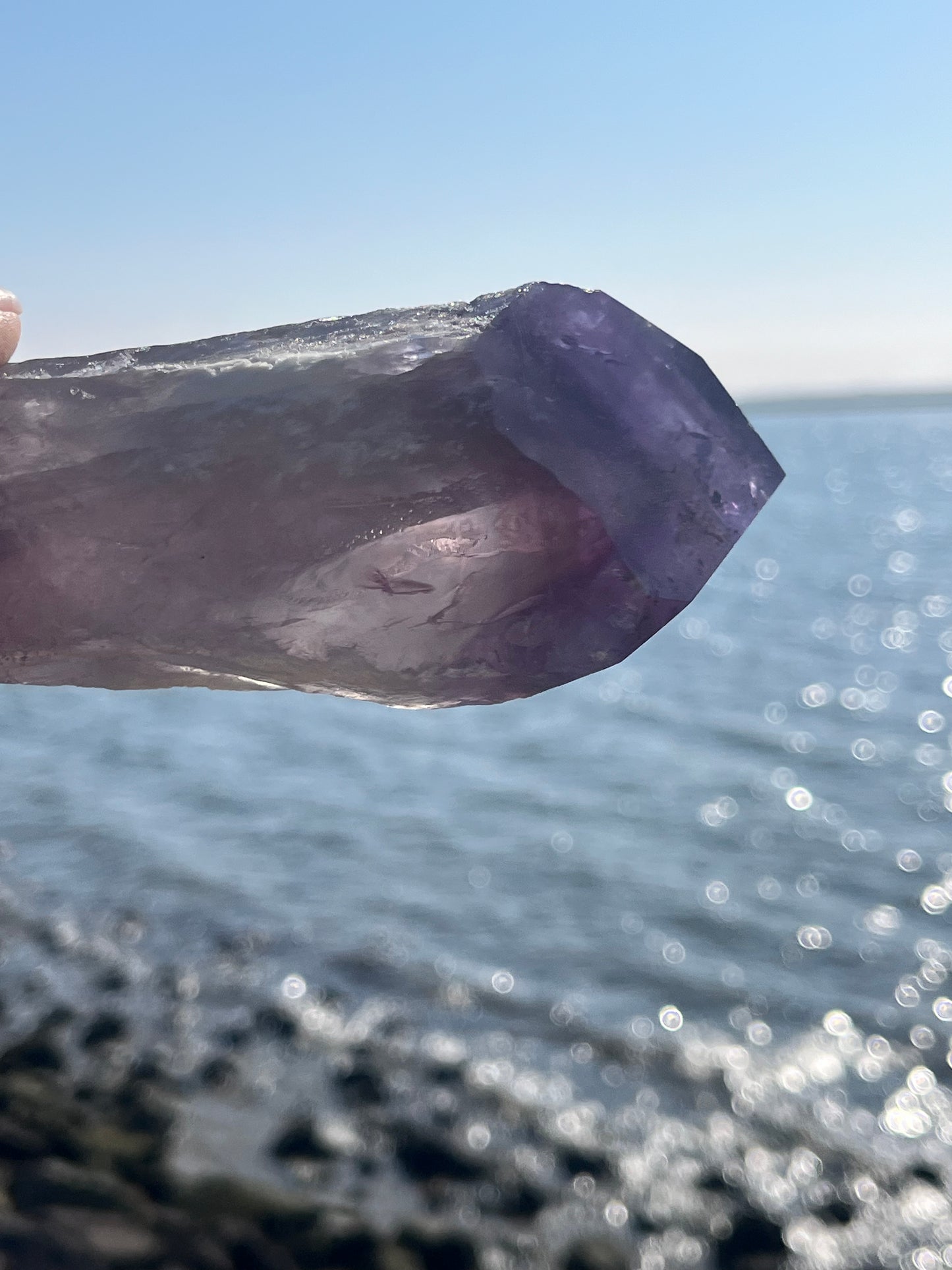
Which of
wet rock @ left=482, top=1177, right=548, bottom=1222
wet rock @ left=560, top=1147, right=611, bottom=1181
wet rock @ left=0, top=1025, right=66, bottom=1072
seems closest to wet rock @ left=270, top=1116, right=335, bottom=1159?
wet rock @ left=482, top=1177, right=548, bottom=1222

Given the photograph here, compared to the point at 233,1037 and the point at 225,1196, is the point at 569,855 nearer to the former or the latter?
the point at 233,1037

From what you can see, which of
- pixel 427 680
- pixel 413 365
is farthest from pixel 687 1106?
pixel 413 365

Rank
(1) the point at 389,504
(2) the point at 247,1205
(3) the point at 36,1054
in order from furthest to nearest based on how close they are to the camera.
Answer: (3) the point at 36,1054, (2) the point at 247,1205, (1) the point at 389,504

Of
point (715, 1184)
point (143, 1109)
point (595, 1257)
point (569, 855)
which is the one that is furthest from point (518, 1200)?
point (569, 855)

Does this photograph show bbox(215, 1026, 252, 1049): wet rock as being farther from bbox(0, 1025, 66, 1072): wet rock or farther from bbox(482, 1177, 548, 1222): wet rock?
bbox(482, 1177, 548, 1222): wet rock

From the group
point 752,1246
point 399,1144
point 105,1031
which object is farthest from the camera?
point 105,1031

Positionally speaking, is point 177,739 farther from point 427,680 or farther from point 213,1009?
point 427,680

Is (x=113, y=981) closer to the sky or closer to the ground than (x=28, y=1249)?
closer to the ground
